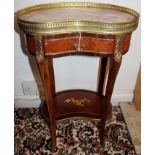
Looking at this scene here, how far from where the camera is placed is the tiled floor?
4.55 feet

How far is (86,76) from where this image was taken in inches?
60.2

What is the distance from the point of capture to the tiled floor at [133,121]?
4.55 ft

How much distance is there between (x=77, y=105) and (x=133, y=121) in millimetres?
486

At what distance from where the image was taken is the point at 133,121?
155cm

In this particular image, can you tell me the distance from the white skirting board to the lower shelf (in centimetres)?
20

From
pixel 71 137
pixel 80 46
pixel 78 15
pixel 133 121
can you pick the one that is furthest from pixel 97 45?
pixel 133 121

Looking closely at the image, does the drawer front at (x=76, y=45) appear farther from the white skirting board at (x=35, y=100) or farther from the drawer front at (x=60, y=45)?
the white skirting board at (x=35, y=100)

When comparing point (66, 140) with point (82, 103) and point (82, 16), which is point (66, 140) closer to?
point (82, 103)

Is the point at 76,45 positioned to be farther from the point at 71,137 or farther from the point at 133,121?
the point at 133,121

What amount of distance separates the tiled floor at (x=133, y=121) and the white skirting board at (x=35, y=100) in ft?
0.17

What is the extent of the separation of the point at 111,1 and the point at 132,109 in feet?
2.87

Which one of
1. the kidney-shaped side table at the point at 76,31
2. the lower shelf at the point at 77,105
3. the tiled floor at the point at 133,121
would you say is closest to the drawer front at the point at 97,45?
the kidney-shaped side table at the point at 76,31

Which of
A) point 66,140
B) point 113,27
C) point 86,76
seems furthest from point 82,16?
point 66,140

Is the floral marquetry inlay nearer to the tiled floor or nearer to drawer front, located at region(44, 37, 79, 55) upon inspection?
the tiled floor
